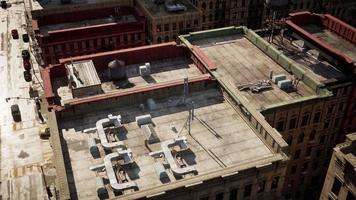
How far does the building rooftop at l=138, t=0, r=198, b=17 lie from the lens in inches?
3986

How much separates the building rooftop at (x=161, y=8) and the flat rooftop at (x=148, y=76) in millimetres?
29777

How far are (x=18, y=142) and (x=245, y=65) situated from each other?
5521 cm

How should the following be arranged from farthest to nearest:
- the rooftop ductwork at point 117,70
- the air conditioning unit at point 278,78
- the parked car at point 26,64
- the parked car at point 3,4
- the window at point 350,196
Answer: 1. the parked car at point 3,4
2. the parked car at point 26,64
3. the air conditioning unit at point 278,78
4. the rooftop ductwork at point 117,70
5. the window at point 350,196

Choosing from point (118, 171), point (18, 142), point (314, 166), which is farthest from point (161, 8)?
point (118, 171)

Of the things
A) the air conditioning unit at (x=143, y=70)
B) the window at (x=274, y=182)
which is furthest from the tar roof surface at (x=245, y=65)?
the window at (x=274, y=182)

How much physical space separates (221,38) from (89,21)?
40.2m

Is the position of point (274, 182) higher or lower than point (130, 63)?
lower

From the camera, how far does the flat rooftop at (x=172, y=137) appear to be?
48.6 metres

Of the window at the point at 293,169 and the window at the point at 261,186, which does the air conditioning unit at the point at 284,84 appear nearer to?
the window at the point at 293,169

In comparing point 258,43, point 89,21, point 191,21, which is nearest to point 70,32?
point 89,21

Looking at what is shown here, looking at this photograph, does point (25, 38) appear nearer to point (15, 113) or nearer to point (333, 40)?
point (15, 113)

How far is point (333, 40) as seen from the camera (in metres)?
82.4

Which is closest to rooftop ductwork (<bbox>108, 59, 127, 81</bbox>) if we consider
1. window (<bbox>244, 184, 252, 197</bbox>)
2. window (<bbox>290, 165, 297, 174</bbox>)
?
window (<bbox>244, 184, 252, 197</bbox>)

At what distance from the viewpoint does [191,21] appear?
102 meters
